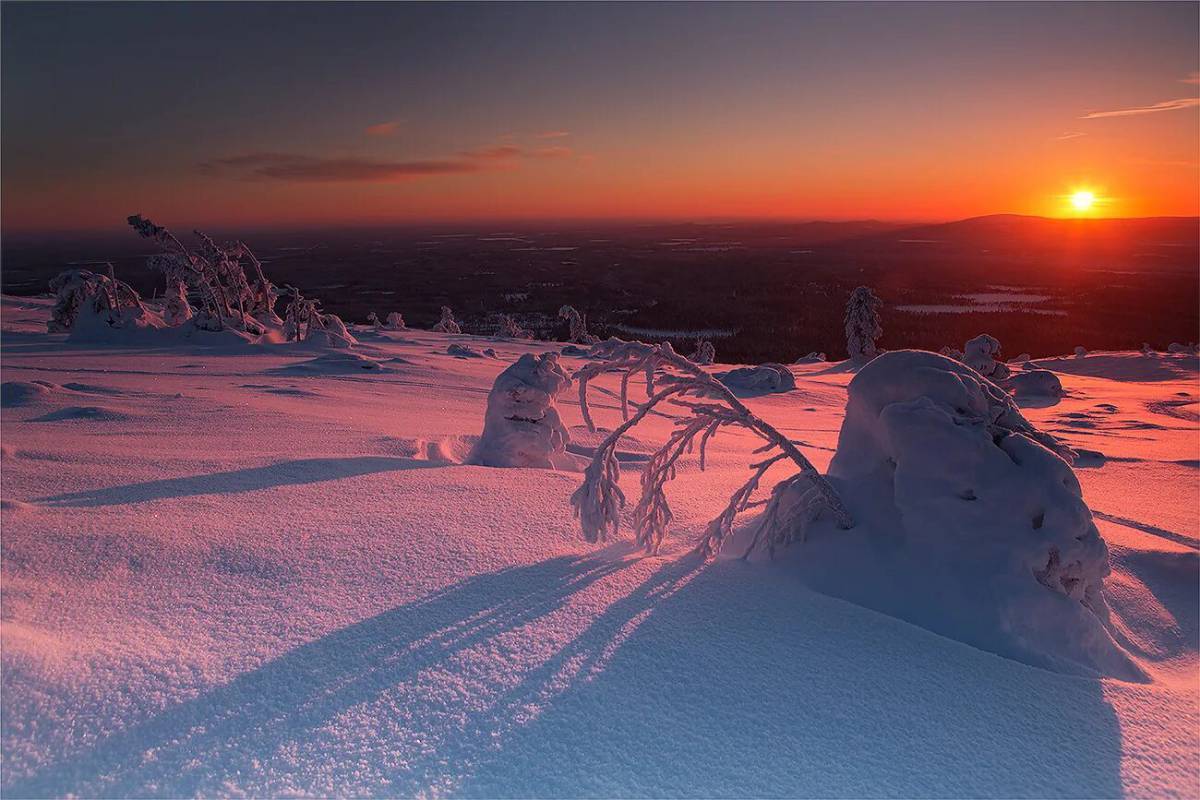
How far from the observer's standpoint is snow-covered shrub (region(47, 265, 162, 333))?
11852 millimetres

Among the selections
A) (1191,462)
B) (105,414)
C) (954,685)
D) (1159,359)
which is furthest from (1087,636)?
(1159,359)

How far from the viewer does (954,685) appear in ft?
6.81

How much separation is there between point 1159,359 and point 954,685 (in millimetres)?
Result: 22115

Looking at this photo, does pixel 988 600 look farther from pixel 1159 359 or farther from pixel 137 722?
pixel 1159 359

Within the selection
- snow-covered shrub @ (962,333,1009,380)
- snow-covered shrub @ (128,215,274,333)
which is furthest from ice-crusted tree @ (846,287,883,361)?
snow-covered shrub @ (128,215,274,333)

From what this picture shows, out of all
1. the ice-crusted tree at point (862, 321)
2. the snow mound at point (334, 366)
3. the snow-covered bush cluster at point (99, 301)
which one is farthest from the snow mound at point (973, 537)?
the ice-crusted tree at point (862, 321)

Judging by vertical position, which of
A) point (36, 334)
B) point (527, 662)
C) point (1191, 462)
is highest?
point (36, 334)

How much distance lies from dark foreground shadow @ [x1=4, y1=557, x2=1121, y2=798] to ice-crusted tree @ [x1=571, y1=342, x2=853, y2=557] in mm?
607

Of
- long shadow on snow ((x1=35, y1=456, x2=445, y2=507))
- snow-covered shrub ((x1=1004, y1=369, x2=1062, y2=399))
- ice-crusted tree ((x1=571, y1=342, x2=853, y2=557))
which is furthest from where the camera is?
snow-covered shrub ((x1=1004, y1=369, x2=1062, y2=399))

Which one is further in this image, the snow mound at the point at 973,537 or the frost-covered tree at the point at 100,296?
the frost-covered tree at the point at 100,296

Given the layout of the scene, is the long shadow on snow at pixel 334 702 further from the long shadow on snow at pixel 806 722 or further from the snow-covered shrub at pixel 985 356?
the snow-covered shrub at pixel 985 356

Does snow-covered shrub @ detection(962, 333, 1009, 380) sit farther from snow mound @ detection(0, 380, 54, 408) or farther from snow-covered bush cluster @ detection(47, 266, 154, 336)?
snow-covered bush cluster @ detection(47, 266, 154, 336)

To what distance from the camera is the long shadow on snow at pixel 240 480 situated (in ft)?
11.0

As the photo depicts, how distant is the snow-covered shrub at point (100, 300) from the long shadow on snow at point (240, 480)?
1070 cm
